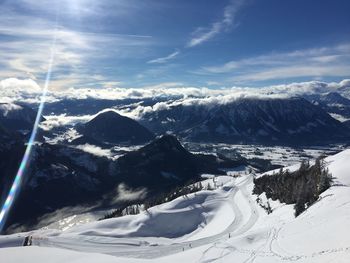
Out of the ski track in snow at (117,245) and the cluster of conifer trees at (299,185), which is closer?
the ski track in snow at (117,245)

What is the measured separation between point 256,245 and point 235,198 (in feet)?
399

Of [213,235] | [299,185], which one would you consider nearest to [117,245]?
[213,235]

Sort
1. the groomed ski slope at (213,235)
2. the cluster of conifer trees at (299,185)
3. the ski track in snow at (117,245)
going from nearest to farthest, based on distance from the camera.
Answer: the groomed ski slope at (213,235) → the ski track in snow at (117,245) → the cluster of conifer trees at (299,185)

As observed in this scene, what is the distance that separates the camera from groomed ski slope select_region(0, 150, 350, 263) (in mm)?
57719

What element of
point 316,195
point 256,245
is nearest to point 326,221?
point 256,245

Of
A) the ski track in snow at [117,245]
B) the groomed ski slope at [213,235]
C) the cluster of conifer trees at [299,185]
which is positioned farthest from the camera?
the cluster of conifer trees at [299,185]

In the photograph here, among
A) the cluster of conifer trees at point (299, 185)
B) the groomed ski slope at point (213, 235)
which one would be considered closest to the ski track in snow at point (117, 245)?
the groomed ski slope at point (213, 235)

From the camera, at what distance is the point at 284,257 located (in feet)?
178

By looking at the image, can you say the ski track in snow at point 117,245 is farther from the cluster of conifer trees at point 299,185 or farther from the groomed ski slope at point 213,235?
the cluster of conifer trees at point 299,185

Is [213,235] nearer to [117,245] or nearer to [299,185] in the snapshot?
[299,185]

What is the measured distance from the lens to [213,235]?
117125 mm

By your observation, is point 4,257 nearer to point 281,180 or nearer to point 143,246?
point 143,246

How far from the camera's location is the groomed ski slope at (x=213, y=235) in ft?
189

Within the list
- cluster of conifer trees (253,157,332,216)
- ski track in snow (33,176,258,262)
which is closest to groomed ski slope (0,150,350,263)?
ski track in snow (33,176,258,262)
